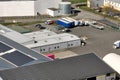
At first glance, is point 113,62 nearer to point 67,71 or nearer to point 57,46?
point 67,71

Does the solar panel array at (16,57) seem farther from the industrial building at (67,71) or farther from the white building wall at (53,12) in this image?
the white building wall at (53,12)

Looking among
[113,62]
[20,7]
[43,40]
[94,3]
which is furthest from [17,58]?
[94,3]

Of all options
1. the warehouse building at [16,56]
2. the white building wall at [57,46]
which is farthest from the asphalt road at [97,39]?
the warehouse building at [16,56]

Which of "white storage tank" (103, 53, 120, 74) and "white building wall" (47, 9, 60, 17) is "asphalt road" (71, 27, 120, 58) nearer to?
"white storage tank" (103, 53, 120, 74)

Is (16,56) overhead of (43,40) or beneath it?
overhead

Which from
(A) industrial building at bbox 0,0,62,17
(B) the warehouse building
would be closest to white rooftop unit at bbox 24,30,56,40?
(B) the warehouse building

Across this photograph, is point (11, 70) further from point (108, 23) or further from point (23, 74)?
A: point (108, 23)
